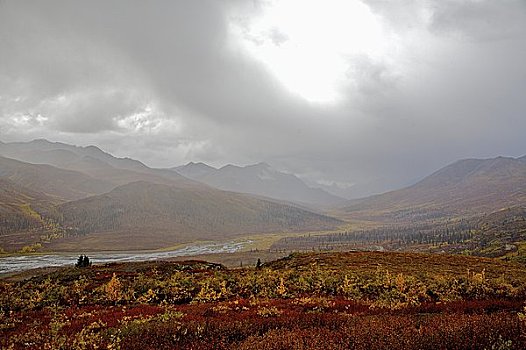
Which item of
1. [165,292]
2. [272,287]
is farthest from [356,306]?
[165,292]

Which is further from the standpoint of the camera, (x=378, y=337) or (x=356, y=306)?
(x=356, y=306)

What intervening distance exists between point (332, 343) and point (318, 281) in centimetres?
1955

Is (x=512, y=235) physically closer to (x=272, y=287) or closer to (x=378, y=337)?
(x=272, y=287)

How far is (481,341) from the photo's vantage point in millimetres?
8422

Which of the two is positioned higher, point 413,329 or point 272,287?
point 413,329

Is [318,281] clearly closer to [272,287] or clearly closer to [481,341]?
[272,287]

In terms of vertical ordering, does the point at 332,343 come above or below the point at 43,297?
above

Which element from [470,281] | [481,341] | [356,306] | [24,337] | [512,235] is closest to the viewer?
[481,341]

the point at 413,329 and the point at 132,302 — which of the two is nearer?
the point at 413,329

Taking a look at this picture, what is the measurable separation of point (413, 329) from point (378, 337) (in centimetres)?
111

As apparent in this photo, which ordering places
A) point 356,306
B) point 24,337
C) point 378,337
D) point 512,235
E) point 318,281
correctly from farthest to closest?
point 512,235, point 318,281, point 356,306, point 24,337, point 378,337

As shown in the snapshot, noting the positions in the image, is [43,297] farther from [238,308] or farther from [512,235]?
[512,235]

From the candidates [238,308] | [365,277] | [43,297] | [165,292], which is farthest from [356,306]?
[43,297]

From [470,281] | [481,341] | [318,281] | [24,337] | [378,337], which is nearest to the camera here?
[481,341]
